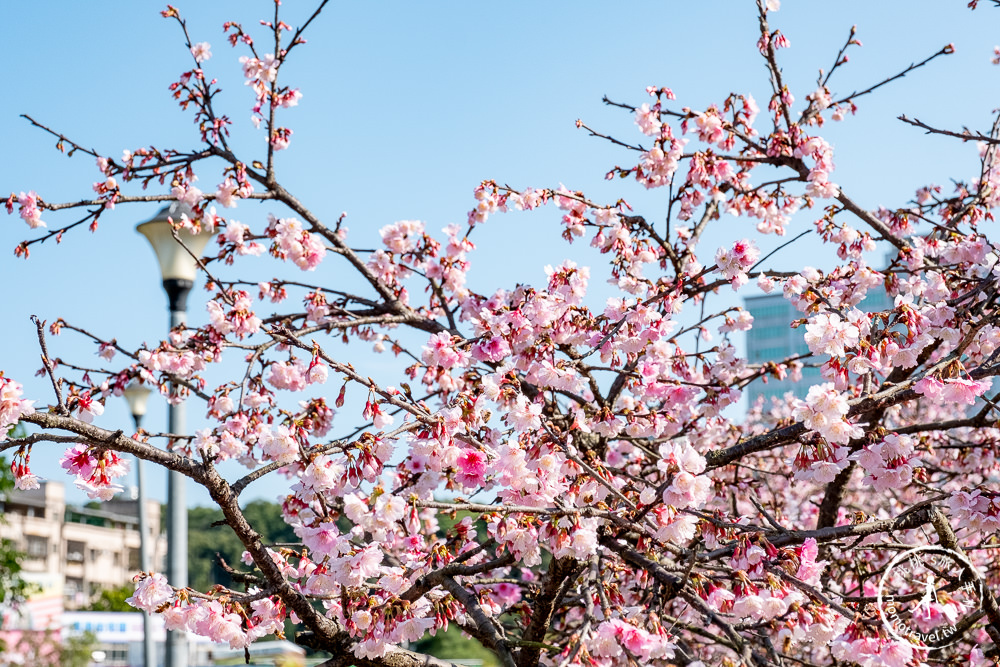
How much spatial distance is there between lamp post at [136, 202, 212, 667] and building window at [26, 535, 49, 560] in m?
70.9

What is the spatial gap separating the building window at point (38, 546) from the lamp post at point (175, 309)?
7091 cm

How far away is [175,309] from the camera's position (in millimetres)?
5684

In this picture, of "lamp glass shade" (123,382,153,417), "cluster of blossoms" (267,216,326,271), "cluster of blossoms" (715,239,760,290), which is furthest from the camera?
"lamp glass shade" (123,382,153,417)

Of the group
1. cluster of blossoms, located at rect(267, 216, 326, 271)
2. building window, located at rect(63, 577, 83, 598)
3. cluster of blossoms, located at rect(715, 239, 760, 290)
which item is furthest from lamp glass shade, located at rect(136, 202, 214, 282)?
building window, located at rect(63, 577, 83, 598)

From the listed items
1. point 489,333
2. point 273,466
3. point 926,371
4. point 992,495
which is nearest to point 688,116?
point 489,333

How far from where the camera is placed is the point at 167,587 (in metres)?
3.28

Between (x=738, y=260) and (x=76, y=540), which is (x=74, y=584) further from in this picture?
(x=738, y=260)

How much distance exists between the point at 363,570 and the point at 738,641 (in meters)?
1.34

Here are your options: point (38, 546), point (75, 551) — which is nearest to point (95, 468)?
point (38, 546)

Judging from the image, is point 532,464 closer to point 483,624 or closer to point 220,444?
point 483,624

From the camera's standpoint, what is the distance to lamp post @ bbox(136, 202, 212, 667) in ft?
16.6
